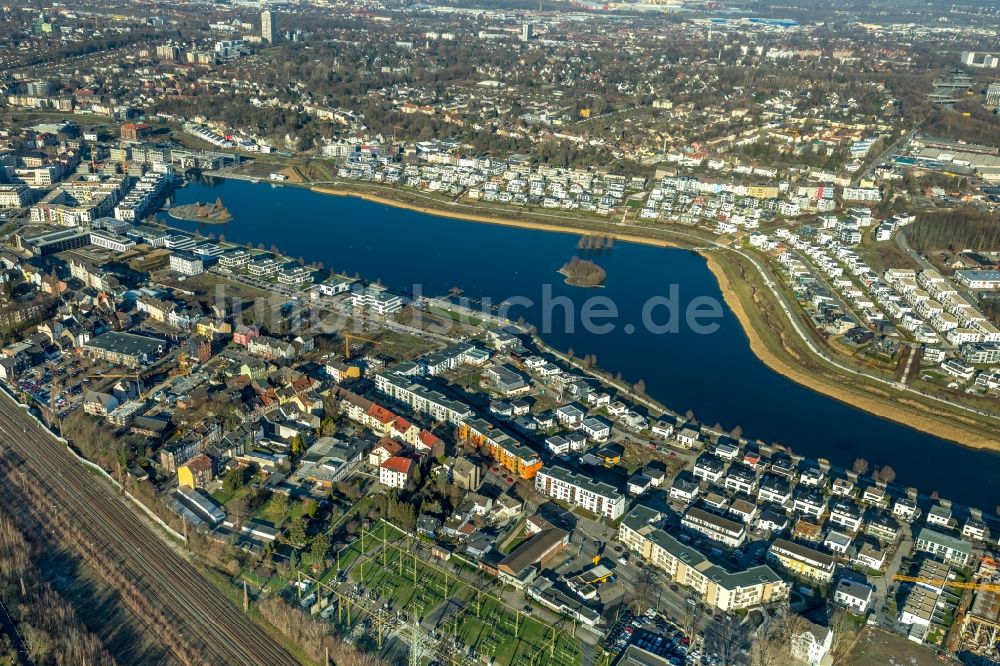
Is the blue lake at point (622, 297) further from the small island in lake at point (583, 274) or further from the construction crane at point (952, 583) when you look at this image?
the construction crane at point (952, 583)

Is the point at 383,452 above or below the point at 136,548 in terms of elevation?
above

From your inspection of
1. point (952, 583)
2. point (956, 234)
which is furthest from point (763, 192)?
point (952, 583)

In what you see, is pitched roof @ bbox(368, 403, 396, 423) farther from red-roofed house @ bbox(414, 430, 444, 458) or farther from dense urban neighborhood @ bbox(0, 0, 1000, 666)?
red-roofed house @ bbox(414, 430, 444, 458)

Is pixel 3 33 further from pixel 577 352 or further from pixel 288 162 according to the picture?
pixel 577 352

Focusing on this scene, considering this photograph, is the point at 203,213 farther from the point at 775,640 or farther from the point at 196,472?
the point at 775,640

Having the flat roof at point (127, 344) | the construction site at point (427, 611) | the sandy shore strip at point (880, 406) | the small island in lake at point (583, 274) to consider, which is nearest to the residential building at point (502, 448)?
the construction site at point (427, 611)

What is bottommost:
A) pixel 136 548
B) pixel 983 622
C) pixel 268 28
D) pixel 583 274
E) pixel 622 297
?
pixel 136 548

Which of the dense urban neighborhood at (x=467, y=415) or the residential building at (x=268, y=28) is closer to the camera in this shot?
the dense urban neighborhood at (x=467, y=415)

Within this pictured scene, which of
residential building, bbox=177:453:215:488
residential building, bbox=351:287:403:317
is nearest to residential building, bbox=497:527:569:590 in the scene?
residential building, bbox=177:453:215:488
